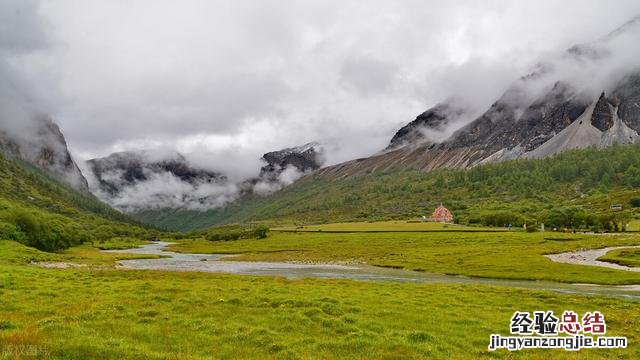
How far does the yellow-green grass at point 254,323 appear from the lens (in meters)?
25.0

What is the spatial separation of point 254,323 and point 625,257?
101204mm

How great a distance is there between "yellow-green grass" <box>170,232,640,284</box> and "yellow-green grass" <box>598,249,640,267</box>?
40.9 ft

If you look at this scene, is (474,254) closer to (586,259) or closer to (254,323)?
(586,259)

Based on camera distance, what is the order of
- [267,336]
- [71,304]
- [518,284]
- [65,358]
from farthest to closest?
[518,284] → [71,304] → [267,336] → [65,358]

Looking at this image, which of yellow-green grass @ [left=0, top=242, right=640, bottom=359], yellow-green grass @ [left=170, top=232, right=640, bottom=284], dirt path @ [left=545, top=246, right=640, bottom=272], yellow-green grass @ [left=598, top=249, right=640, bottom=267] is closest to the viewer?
yellow-green grass @ [left=0, top=242, right=640, bottom=359]

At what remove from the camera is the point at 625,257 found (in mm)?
104750

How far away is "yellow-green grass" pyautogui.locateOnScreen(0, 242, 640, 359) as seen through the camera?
2495 cm

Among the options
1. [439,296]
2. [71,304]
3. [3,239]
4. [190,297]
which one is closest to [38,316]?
[71,304]

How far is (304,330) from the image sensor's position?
30.5 metres

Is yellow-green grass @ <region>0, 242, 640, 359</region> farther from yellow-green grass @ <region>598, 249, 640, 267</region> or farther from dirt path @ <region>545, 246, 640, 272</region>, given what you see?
yellow-green grass @ <region>598, 249, 640, 267</region>

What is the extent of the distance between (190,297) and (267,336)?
1504 cm

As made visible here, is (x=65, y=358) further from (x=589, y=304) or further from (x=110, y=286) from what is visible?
(x=589, y=304)

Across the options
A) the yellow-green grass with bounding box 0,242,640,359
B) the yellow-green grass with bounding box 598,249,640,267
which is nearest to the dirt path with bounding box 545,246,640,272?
the yellow-green grass with bounding box 598,249,640,267

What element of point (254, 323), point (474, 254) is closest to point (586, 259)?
point (474, 254)
